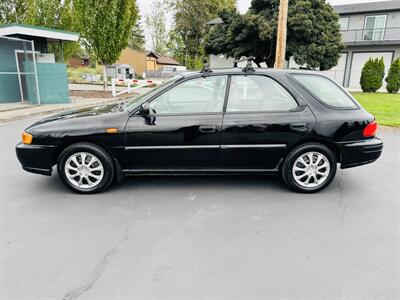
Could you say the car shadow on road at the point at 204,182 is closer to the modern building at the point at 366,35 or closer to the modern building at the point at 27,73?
Answer: the modern building at the point at 27,73

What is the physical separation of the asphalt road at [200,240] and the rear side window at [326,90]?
1205 mm

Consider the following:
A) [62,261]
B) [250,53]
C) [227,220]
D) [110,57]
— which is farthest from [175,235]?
[250,53]

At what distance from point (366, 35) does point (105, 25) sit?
22.5 m

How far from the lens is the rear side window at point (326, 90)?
4121mm

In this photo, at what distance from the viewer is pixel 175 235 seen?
309 centimetres

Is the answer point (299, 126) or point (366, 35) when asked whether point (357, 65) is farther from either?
point (299, 126)

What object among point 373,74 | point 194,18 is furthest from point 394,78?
point 194,18

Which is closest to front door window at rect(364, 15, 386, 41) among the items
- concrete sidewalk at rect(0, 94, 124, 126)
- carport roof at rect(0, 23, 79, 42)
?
carport roof at rect(0, 23, 79, 42)

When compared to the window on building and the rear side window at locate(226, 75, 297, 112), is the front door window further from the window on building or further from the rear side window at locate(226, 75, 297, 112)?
the rear side window at locate(226, 75, 297, 112)

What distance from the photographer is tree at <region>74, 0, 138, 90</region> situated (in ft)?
55.5

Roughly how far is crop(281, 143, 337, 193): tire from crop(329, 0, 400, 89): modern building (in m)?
26.7

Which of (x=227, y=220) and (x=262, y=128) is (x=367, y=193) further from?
(x=227, y=220)

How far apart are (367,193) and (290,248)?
199cm

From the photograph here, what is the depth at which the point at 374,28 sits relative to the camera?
26422 mm
